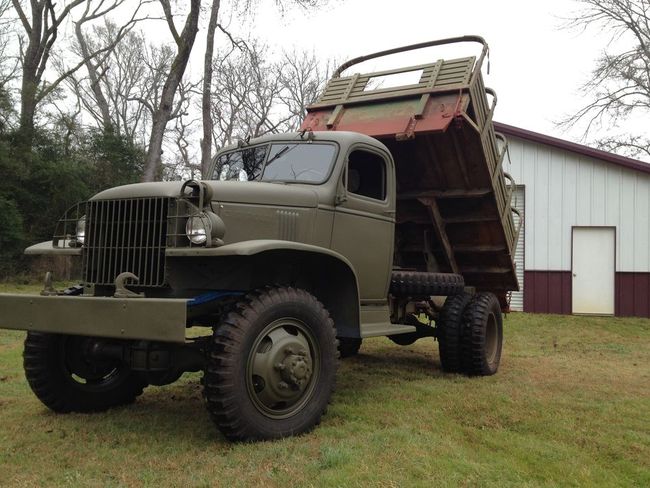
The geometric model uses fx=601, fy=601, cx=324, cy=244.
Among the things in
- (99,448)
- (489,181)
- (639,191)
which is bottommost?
(99,448)

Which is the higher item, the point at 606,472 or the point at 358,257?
the point at 358,257

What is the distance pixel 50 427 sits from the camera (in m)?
4.13

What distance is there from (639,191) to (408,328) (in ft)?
32.9

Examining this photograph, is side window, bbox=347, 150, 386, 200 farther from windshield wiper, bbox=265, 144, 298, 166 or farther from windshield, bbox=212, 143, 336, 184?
windshield wiper, bbox=265, 144, 298, 166

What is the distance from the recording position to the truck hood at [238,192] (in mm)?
3900

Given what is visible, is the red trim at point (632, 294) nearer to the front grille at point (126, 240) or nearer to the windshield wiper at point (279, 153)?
the windshield wiper at point (279, 153)

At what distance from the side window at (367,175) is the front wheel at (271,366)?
1.42 m

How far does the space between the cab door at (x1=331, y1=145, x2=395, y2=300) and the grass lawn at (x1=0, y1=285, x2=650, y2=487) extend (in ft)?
3.45

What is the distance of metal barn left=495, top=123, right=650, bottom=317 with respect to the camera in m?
13.1

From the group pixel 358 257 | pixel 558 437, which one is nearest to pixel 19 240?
pixel 358 257

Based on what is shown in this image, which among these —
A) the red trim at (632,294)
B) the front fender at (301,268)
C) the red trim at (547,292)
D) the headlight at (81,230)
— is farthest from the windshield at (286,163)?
the red trim at (632,294)

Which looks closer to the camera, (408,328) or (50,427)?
(50,427)

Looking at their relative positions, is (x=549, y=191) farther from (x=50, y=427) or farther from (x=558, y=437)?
(x=50, y=427)

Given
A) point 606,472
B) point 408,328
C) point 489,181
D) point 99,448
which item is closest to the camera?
point 606,472
